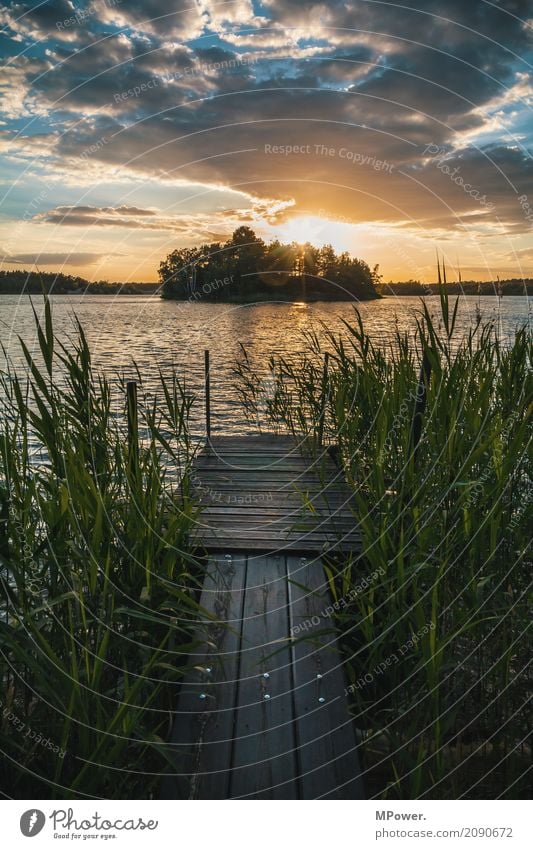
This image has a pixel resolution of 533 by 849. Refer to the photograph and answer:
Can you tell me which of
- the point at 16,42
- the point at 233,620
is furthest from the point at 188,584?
the point at 16,42

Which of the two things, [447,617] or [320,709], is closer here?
[320,709]

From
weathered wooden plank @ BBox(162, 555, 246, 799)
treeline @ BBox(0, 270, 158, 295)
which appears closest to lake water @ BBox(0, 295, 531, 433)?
treeline @ BBox(0, 270, 158, 295)

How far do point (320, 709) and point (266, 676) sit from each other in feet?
0.94

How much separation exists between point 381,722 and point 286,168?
2986 millimetres
